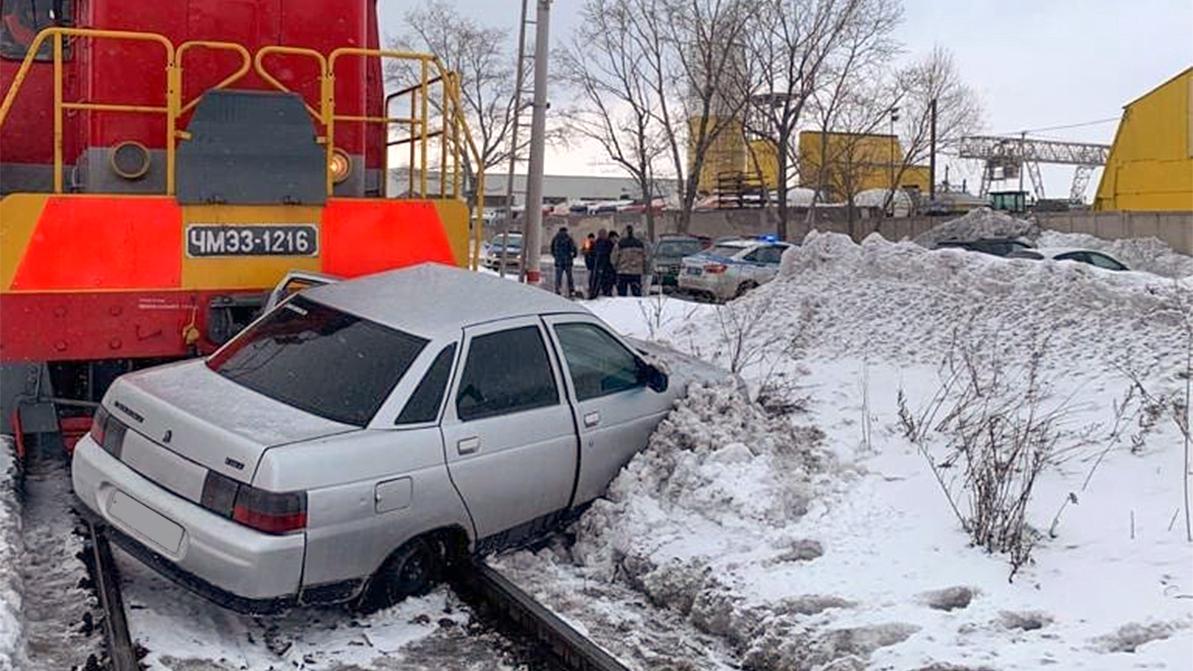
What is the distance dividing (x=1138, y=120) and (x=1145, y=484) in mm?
38189

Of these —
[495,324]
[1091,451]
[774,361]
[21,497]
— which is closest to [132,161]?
[21,497]

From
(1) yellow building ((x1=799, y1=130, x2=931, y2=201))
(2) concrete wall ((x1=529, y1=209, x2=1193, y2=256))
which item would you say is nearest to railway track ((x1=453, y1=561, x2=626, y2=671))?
(2) concrete wall ((x1=529, y1=209, x2=1193, y2=256))

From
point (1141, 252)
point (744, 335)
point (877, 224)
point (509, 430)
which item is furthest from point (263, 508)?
point (877, 224)

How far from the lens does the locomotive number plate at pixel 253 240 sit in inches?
281

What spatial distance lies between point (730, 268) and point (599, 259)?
4.32 meters

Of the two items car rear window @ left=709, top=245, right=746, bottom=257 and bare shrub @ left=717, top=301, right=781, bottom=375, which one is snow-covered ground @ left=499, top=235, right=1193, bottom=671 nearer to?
bare shrub @ left=717, top=301, right=781, bottom=375

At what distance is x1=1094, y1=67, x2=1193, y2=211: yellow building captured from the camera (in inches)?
1510

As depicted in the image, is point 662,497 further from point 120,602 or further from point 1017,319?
point 1017,319

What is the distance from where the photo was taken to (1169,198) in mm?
39531

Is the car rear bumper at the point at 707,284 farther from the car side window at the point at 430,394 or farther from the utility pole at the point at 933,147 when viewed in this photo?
the utility pole at the point at 933,147

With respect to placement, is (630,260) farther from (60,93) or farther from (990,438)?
(60,93)

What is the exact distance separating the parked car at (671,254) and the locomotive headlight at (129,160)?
23.5 m

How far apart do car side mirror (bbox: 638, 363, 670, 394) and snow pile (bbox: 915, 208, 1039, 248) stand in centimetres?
2851

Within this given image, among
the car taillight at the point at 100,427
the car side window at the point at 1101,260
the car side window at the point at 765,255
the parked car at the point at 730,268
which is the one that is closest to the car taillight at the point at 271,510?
the car taillight at the point at 100,427
